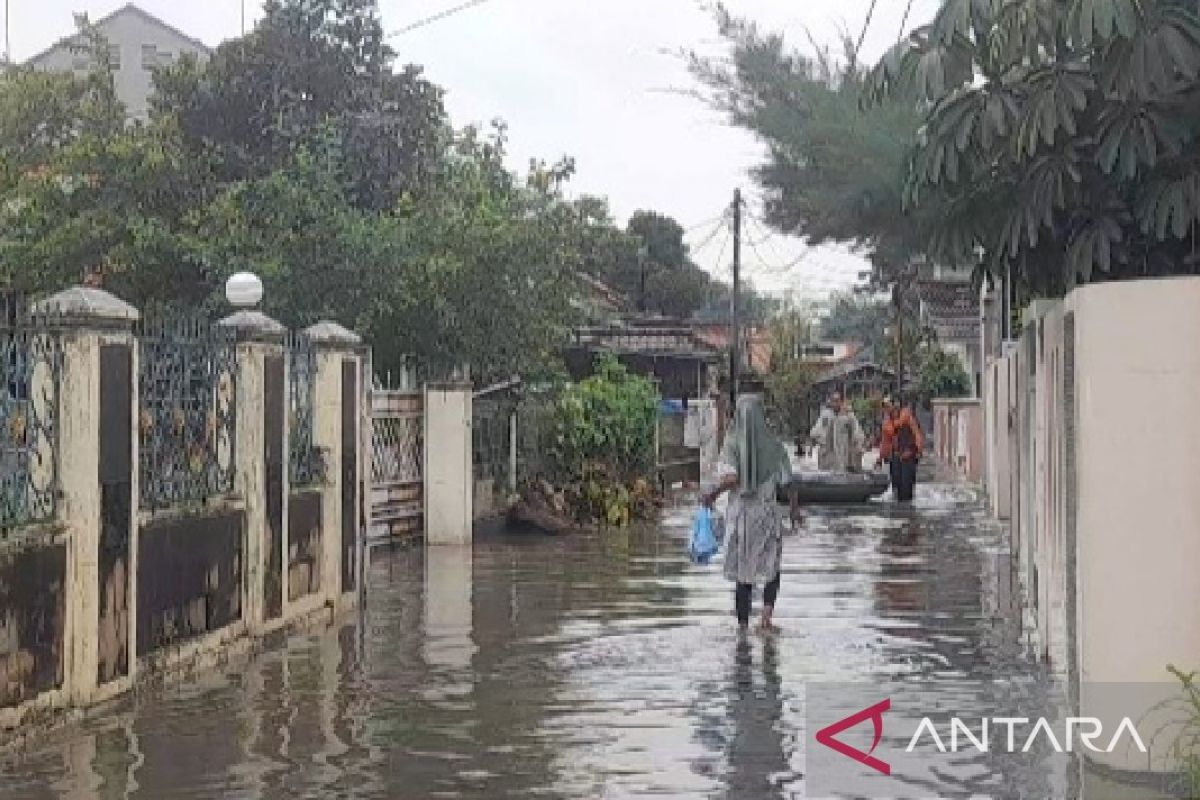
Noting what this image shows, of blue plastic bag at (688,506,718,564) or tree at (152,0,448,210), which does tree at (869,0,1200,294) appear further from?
tree at (152,0,448,210)

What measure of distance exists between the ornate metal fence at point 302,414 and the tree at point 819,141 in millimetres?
4025

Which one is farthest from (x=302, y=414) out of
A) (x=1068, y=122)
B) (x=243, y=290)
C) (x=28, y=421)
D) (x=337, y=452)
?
(x=1068, y=122)

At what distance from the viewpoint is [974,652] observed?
12.0 m

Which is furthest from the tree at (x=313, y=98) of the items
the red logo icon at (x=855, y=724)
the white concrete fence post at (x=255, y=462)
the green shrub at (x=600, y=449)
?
the red logo icon at (x=855, y=724)

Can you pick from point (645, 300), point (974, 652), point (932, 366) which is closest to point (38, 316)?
point (974, 652)

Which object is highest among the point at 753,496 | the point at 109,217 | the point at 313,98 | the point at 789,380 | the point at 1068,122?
the point at 313,98

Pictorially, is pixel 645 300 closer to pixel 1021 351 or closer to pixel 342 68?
pixel 342 68

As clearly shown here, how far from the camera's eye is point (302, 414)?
541 inches

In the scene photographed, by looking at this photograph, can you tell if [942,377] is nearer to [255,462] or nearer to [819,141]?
[819,141]

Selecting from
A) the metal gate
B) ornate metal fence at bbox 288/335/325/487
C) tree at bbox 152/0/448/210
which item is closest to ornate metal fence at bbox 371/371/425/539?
the metal gate

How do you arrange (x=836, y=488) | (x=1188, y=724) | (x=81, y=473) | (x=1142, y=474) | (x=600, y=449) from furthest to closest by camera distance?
1. (x=836, y=488)
2. (x=600, y=449)
3. (x=81, y=473)
4. (x=1142, y=474)
5. (x=1188, y=724)

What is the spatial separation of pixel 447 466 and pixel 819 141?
854 cm

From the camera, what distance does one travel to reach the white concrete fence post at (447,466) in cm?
2108

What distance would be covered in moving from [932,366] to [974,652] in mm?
37394
